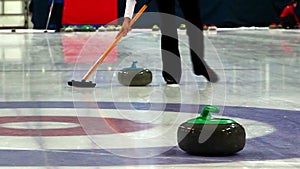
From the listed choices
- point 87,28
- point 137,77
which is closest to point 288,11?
point 87,28

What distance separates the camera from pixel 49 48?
33.7ft

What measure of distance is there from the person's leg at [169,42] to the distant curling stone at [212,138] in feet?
8.81

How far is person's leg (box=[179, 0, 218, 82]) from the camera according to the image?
227 inches

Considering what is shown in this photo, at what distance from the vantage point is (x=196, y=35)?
591 cm

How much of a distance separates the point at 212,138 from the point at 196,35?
3.06m

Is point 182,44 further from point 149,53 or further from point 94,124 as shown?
point 94,124

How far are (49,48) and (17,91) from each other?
5062 mm

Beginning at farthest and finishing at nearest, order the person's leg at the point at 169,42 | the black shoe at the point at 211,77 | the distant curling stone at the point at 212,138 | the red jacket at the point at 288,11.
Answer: the red jacket at the point at 288,11 < the black shoe at the point at 211,77 < the person's leg at the point at 169,42 < the distant curling stone at the point at 212,138

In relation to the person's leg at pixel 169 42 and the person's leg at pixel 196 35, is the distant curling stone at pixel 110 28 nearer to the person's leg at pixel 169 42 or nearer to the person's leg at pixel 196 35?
the person's leg at pixel 196 35

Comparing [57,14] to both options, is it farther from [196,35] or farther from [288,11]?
[196,35]

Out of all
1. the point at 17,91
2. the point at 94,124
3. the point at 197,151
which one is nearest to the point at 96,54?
the point at 17,91

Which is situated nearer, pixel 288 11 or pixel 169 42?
pixel 169 42

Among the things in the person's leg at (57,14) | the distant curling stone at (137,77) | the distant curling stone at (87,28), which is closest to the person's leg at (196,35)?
the distant curling stone at (137,77)

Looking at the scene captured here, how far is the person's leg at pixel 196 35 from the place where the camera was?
577cm
